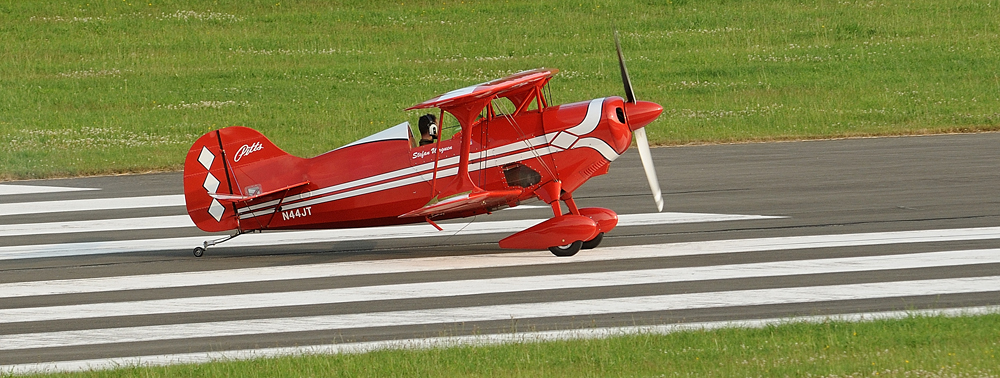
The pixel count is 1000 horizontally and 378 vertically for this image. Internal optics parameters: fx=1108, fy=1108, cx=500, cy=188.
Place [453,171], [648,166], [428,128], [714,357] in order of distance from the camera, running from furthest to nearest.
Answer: [428,128] < [648,166] < [453,171] < [714,357]

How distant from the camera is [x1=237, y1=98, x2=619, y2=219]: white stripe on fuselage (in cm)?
1130

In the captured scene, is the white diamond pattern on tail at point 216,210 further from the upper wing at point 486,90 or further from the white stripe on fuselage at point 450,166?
the upper wing at point 486,90

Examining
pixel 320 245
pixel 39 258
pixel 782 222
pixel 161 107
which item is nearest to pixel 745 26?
pixel 161 107

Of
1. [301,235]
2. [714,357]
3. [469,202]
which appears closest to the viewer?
[714,357]

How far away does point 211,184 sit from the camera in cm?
1212

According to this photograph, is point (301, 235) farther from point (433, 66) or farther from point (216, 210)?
point (433, 66)

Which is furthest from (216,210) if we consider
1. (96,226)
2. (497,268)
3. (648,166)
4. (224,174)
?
(648,166)

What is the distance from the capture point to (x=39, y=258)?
12.4 metres

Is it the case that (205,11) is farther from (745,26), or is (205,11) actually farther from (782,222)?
(782,222)

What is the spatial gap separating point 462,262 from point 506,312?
Answer: 218 cm

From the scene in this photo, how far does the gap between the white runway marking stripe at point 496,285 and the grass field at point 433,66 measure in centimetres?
789

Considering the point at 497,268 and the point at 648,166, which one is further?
the point at 648,166

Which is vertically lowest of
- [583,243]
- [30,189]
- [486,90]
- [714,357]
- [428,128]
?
[583,243]

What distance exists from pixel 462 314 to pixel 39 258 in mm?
5614
